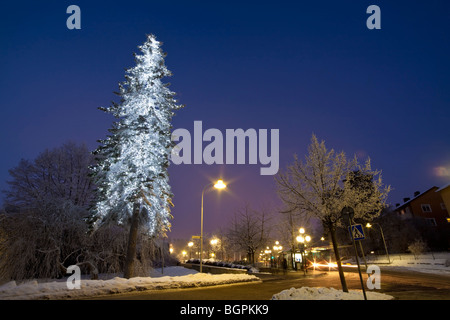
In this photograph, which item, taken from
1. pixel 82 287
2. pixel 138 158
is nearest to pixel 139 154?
pixel 138 158

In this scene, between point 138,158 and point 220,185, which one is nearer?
point 138,158

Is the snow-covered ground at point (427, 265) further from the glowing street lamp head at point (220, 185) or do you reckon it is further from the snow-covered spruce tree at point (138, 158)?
the snow-covered spruce tree at point (138, 158)

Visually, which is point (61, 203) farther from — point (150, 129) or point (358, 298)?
point (358, 298)

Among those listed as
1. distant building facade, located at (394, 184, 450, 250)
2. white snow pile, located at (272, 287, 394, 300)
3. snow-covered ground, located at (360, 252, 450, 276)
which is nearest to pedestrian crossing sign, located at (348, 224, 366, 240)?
white snow pile, located at (272, 287, 394, 300)

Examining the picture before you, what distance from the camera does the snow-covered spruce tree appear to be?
15.5 m

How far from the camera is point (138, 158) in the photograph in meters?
15.9

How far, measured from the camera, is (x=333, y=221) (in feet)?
41.8

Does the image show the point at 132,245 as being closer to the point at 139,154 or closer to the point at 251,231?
the point at 139,154

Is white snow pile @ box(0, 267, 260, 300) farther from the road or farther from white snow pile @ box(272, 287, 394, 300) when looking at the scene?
white snow pile @ box(272, 287, 394, 300)

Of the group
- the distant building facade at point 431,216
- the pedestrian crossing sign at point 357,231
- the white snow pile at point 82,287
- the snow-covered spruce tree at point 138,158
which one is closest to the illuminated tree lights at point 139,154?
the snow-covered spruce tree at point 138,158

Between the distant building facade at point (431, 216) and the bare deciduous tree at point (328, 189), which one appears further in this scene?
the distant building facade at point (431, 216)

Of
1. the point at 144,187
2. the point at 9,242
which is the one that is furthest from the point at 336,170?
the point at 9,242

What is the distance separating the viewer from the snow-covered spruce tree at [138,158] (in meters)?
15.5
